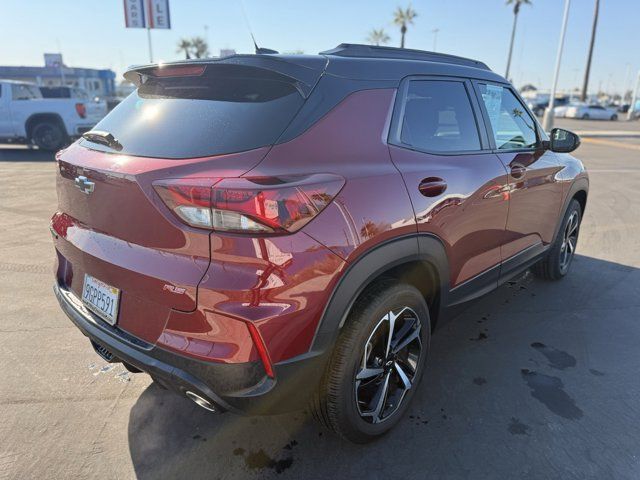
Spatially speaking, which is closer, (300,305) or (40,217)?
(300,305)

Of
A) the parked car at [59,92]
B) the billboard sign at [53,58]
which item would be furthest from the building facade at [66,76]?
the parked car at [59,92]

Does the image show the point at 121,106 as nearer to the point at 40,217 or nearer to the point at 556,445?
the point at 556,445

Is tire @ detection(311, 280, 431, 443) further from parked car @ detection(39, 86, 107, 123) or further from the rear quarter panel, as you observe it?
parked car @ detection(39, 86, 107, 123)

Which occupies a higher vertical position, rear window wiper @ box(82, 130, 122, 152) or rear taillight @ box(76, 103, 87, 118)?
rear window wiper @ box(82, 130, 122, 152)

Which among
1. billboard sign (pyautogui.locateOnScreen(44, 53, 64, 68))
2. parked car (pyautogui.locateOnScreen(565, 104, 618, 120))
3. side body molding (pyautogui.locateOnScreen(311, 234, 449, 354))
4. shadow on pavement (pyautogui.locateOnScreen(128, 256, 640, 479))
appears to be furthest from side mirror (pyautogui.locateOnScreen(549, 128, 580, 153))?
billboard sign (pyautogui.locateOnScreen(44, 53, 64, 68))

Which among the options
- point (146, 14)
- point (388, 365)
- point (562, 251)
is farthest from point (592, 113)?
point (388, 365)

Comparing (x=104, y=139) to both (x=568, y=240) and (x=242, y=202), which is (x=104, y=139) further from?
(x=568, y=240)

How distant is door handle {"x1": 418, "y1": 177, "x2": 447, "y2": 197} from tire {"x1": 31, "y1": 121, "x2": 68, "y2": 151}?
12872 millimetres

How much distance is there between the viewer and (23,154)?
12.9m

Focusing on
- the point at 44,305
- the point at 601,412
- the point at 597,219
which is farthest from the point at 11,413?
the point at 597,219

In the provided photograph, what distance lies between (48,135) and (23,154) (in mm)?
952

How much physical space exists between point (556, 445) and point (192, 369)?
1.84m

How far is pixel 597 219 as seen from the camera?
6840 mm

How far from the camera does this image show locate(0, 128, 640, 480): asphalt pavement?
224cm
